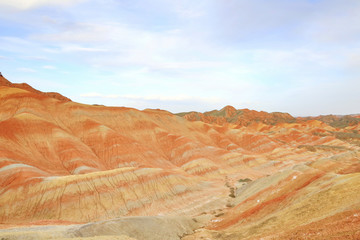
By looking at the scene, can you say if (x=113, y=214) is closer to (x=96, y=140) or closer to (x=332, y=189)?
(x=332, y=189)

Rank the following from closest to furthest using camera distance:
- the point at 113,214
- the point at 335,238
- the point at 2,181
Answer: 1. the point at 335,238
2. the point at 113,214
3. the point at 2,181

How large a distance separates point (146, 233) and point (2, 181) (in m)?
41.1

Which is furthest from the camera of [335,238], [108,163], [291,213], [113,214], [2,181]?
[108,163]

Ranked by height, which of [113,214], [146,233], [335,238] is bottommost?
[113,214]

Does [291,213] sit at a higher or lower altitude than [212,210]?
higher

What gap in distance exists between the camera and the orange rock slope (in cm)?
3238

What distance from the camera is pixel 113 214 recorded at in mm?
55031

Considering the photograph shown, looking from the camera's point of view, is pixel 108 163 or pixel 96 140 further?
pixel 96 140

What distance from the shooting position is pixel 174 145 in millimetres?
113875

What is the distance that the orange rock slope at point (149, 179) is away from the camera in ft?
106

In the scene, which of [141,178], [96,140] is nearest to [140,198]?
[141,178]

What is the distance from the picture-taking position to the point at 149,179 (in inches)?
2638

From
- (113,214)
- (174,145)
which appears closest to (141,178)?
(113,214)

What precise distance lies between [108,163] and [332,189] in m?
71.3
